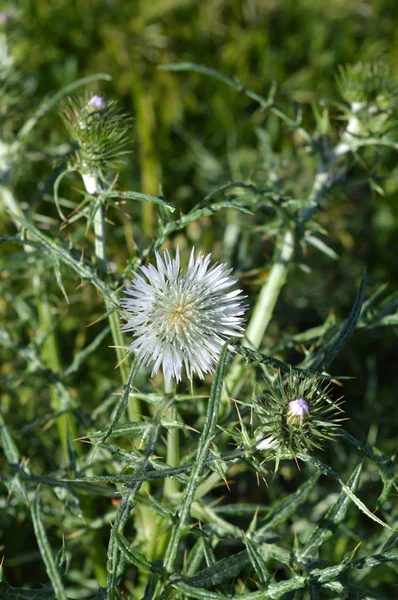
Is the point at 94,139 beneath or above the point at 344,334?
above

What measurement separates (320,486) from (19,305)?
1.79m

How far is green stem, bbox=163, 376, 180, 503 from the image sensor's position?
6.20 ft

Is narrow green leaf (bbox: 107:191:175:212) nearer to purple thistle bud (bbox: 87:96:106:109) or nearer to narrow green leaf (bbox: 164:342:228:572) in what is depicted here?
purple thistle bud (bbox: 87:96:106:109)

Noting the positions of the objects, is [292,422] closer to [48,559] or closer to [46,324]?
[48,559]

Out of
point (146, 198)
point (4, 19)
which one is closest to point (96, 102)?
point (146, 198)

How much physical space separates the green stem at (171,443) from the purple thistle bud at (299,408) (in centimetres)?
39

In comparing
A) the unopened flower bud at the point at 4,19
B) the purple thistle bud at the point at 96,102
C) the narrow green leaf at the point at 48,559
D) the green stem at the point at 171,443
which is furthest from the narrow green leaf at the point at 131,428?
the unopened flower bud at the point at 4,19

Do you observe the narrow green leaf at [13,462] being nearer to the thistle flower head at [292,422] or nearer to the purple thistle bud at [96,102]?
the thistle flower head at [292,422]

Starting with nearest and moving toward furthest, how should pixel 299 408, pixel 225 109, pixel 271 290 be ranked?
1. pixel 299 408
2. pixel 271 290
3. pixel 225 109

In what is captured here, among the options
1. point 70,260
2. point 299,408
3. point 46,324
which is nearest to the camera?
point 299,408

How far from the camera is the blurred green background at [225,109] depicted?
11.4ft

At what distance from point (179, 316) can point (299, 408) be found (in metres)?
0.44

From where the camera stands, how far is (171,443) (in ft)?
6.44

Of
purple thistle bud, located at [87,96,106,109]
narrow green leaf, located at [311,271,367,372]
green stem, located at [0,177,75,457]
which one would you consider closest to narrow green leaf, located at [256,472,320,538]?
narrow green leaf, located at [311,271,367,372]
